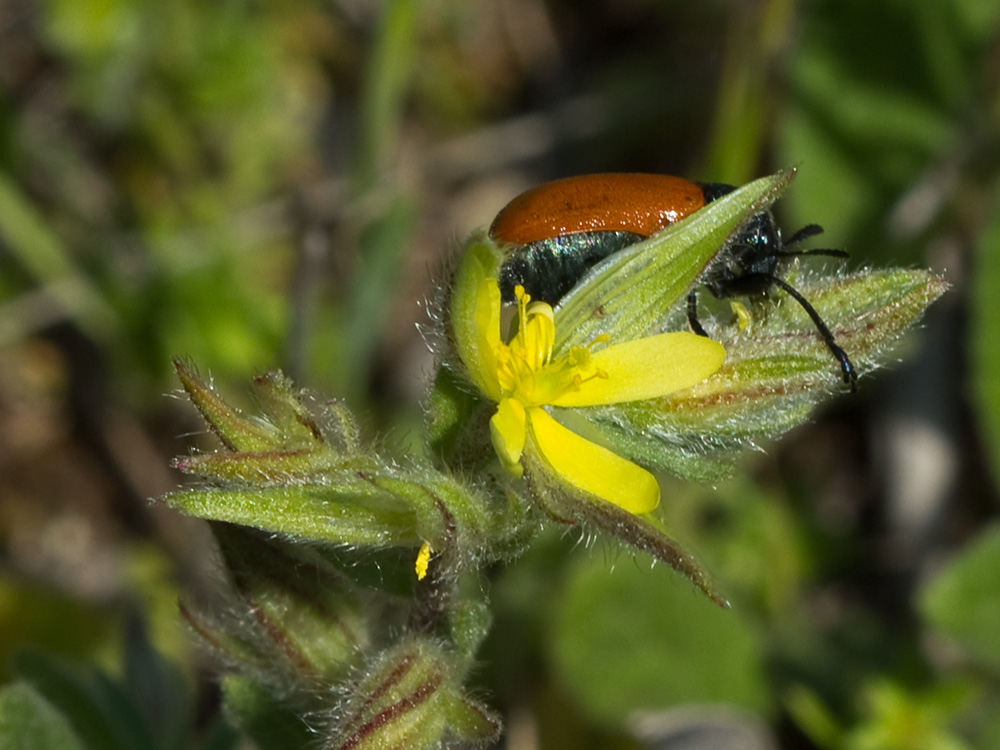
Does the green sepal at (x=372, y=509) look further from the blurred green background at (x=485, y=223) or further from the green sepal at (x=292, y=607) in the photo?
the blurred green background at (x=485, y=223)

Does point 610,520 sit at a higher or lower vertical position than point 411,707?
higher

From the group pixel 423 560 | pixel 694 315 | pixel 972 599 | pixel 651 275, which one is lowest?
pixel 972 599

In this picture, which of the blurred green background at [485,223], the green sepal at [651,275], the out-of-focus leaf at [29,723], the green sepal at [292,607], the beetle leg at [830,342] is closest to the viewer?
the green sepal at [651,275]

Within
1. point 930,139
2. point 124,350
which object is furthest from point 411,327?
point 930,139

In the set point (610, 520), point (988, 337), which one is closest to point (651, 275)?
point (610, 520)

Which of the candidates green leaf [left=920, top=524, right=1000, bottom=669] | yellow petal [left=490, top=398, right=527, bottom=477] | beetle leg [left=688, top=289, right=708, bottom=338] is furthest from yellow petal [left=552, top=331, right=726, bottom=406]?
green leaf [left=920, top=524, right=1000, bottom=669]

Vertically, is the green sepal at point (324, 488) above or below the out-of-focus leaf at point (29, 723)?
above

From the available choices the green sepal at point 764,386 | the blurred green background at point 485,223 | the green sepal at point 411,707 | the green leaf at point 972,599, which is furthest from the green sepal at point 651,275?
the green leaf at point 972,599

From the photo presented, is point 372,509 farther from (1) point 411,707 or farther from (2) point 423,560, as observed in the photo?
(1) point 411,707
